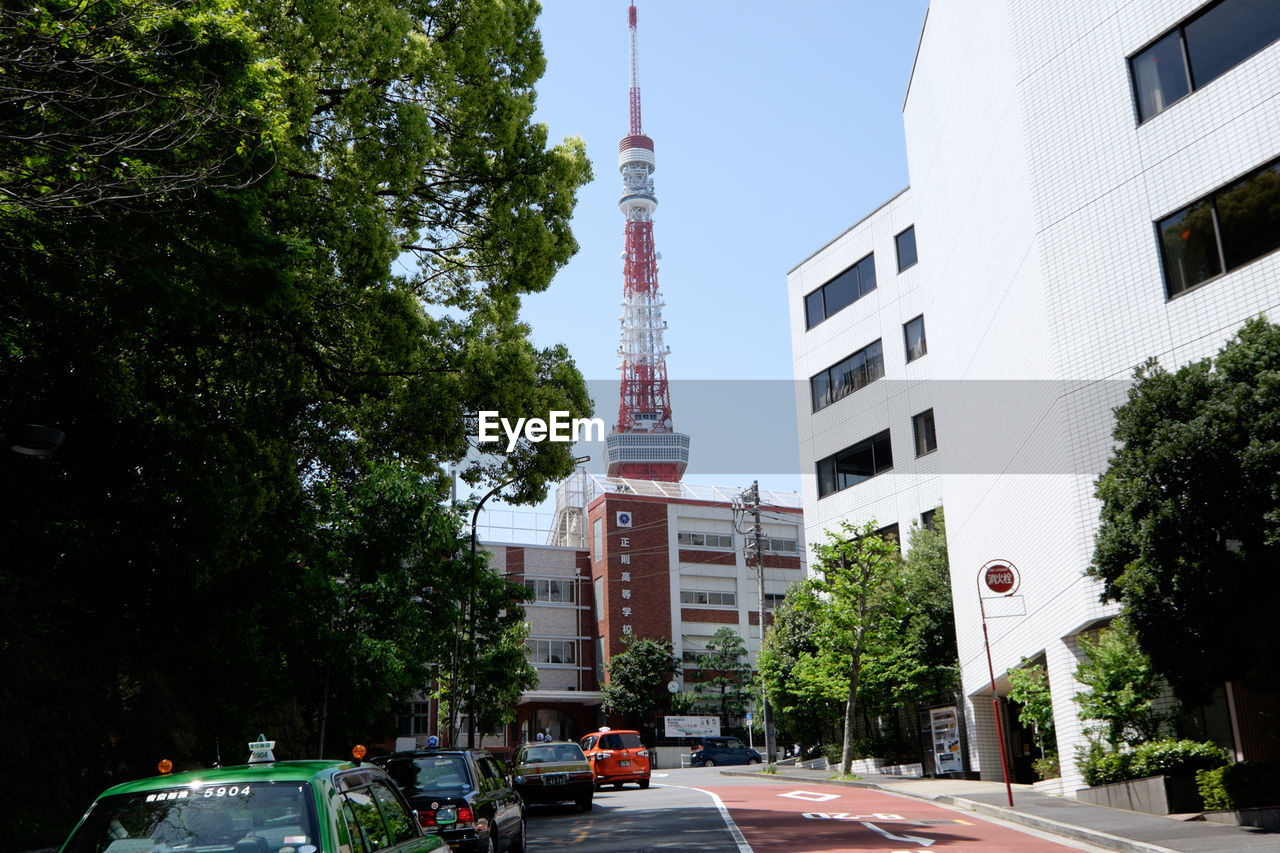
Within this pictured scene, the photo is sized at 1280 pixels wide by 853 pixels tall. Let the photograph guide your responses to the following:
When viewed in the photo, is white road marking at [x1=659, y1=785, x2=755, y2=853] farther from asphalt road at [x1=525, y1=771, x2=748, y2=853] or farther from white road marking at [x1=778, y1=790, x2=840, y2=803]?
white road marking at [x1=778, y1=790, x2=840, y2=803]

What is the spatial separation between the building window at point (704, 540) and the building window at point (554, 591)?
8.04 m

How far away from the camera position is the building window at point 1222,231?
15.8 m

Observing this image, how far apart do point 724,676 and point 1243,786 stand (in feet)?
184

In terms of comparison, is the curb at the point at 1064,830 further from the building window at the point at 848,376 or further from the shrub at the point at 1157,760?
the building window at the point at 848,376

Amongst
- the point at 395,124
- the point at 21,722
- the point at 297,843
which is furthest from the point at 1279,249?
the point at 21,722

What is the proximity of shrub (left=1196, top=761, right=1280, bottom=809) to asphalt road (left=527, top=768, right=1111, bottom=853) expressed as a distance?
2.37 meters

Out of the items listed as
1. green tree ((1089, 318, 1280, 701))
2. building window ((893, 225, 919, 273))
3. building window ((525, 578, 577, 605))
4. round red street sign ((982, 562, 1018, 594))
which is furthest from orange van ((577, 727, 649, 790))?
building window ((525, 578, 577, 605))

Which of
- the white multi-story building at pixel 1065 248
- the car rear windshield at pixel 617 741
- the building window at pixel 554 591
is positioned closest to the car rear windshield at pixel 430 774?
the white multi-story building at pixel 1065 248

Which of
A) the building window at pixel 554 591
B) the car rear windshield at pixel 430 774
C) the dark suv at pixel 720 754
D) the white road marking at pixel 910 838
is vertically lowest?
the dark suv at pixel 720 754

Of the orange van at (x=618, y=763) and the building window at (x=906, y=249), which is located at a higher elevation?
the building window at (x=906, y=249)

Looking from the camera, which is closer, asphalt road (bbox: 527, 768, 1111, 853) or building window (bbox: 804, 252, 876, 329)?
asphalt road (bbox: 527, 768, 1111, 853)

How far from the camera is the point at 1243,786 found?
1377cm

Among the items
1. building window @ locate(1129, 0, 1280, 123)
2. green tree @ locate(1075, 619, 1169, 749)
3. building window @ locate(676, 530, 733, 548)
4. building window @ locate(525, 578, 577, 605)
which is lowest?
green tree @ locate(1075, 619, 1169, 749)

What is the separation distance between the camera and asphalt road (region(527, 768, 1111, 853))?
13461 millimetres
